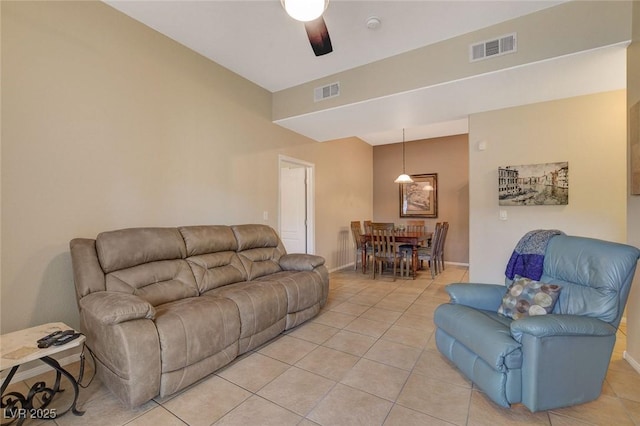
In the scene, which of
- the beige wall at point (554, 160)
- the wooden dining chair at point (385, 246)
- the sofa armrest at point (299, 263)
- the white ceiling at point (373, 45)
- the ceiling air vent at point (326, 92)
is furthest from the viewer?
the wooden dining chair at point (385, 246)

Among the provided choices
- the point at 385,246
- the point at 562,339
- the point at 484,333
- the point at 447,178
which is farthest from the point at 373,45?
the point at 447,178

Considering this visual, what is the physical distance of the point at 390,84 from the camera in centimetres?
326

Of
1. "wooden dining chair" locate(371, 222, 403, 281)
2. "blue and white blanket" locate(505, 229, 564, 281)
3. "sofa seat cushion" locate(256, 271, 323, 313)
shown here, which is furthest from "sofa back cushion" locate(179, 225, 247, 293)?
"wooden dining chair" locate(371, 222, 403, 281)

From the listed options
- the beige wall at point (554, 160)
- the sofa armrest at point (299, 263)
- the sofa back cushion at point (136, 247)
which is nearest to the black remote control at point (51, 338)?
the sofa back cushion at point (136, 247)

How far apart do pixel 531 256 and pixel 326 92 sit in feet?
9.75

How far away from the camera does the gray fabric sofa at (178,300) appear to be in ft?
5.50

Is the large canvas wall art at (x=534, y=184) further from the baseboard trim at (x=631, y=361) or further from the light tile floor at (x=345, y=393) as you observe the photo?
the baseboard trim at (x=631, y=361)

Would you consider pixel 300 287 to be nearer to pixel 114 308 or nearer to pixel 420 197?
pixel 114 308

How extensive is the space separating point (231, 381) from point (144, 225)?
1.73 metres

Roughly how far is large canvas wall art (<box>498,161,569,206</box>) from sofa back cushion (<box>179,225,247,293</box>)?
3.48 metres

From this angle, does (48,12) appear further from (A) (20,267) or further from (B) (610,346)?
(B) (610,346)

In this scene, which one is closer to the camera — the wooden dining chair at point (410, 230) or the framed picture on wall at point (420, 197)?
the wooden dining chair at point (410, 230)

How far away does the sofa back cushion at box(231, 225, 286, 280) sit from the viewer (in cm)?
318

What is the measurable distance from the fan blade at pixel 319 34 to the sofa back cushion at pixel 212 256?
81.1 inches
